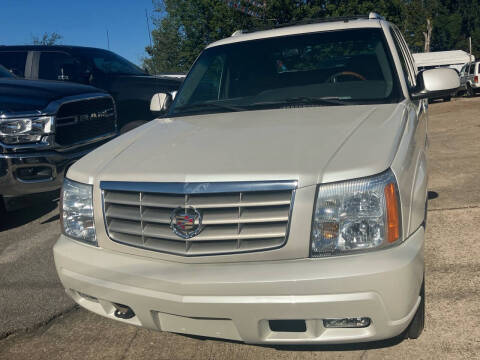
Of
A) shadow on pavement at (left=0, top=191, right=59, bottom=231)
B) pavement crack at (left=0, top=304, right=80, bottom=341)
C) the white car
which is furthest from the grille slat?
the white car

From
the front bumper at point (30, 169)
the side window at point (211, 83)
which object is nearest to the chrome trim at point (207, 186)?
the side window at point (211, 83)

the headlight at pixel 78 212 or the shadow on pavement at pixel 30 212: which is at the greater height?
the headlight at pixel 78 212

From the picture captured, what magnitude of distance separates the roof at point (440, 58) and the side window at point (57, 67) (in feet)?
95.5

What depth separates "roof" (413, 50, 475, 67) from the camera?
109 feet

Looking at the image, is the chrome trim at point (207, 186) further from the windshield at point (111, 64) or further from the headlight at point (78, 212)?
the windshield at point (111, 64)

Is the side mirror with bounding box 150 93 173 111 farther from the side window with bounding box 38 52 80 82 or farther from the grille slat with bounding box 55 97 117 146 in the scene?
the side window with bounding box 38 52 80 82

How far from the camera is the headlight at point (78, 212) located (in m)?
2.60

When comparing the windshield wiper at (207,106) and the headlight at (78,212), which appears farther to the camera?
the windshield wiper at (207,106)

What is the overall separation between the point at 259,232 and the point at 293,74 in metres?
1.89

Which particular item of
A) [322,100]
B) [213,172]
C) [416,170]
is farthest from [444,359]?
[322,100]

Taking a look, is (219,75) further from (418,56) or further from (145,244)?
(418,56)

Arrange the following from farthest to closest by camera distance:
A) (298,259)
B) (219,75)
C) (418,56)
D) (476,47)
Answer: (476,47), (418,56), (219,75), (298,259)

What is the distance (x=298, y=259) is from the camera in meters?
2.16

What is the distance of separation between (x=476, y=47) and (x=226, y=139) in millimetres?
69383
